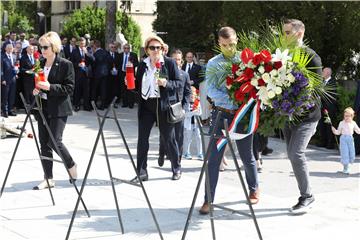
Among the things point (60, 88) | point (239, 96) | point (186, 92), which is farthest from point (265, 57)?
point (186, 92)

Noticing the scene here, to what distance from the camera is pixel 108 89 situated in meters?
18.6

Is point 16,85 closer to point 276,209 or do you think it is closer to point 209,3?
point 209,3

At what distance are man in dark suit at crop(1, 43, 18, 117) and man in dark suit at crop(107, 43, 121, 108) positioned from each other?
3.19m

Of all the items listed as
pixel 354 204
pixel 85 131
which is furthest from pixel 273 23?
pixel 354 204

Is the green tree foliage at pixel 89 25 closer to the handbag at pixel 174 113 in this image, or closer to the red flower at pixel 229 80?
the handbag at pixel 174 113

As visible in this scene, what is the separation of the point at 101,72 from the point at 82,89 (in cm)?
72

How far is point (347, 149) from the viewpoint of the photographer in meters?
9.55

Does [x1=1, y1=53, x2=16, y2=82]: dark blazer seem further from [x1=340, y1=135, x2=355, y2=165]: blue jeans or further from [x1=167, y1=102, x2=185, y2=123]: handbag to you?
[x1=340, y1=135, x2=355, y2=165]: blue jeans

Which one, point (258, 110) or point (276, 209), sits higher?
point (258, 110)

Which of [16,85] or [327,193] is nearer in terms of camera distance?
[327,193]

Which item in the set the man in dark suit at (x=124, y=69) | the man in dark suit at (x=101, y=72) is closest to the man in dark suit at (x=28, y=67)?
the man in dark suit at (x=101, y=72)

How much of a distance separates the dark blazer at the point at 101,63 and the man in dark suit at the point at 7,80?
2.52m

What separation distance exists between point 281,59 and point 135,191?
2.82 metres

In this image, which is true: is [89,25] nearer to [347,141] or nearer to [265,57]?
[347,141]
